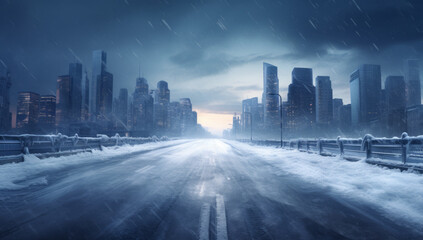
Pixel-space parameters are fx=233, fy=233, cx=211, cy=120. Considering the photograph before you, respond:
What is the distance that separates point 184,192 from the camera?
6.12m

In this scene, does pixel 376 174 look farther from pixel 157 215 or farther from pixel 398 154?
pixel 157 215

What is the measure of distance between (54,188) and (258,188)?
5.73 meters

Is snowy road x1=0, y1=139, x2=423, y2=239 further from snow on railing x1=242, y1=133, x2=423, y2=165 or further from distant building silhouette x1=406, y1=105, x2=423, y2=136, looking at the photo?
distant building silhouette x1=406, y1=105, x2=423, y2=136

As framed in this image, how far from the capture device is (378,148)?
10.0m

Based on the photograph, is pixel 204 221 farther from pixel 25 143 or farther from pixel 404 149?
pixel 25 143

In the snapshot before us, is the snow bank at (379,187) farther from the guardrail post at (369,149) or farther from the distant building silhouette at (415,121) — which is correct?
the distant building silhouette at (415,121)

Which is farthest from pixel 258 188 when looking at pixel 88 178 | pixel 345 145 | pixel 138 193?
pixel 345 145

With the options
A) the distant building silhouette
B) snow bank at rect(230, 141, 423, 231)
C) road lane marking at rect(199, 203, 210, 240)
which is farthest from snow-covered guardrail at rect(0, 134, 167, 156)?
the distant building silhouette

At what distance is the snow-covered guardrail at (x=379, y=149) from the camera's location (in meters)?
8.26

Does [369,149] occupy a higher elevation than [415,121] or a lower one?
lower

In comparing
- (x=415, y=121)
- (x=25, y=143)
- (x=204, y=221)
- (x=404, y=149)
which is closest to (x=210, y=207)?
(x=204, y=221)

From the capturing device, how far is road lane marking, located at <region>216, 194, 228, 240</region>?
347cm

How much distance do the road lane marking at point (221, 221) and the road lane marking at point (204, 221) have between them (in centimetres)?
17

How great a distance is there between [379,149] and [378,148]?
0.22 ft
